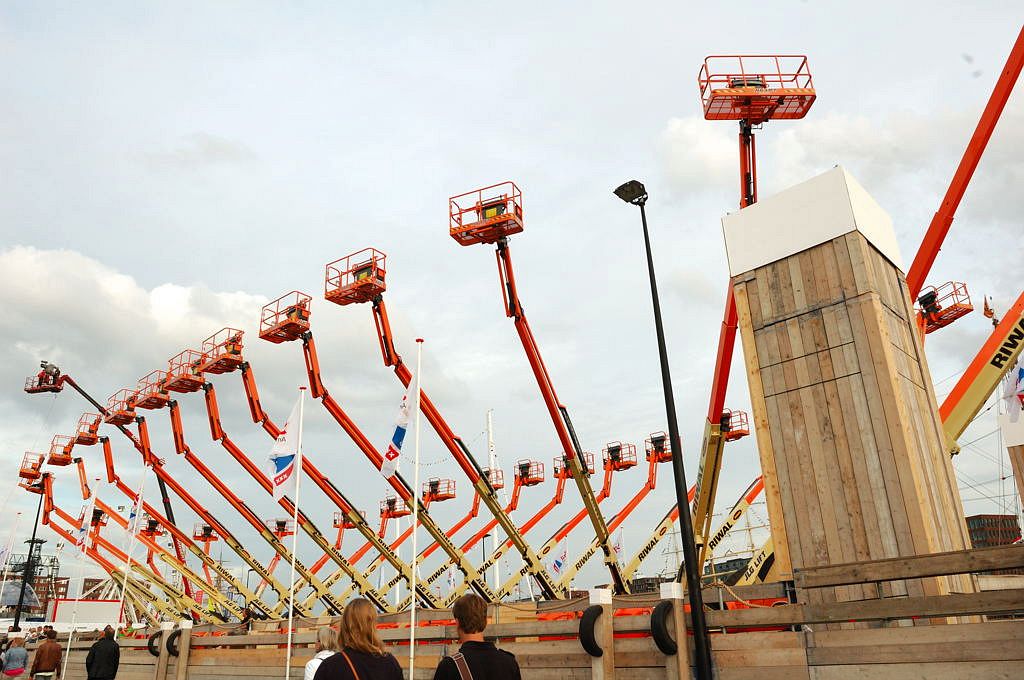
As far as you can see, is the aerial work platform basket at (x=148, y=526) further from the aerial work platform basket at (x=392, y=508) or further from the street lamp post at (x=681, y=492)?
the street lamp post at (x=681, y=492)

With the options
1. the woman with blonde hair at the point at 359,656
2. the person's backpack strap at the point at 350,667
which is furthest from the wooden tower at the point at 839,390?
the person's backpack strap at the point at 350,667

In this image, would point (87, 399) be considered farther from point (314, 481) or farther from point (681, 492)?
point (681, 492)

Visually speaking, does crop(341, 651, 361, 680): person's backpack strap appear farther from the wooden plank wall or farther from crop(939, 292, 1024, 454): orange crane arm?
crop(939, 292, 1024, 454): orange crane arm

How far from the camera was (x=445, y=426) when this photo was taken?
87.1 feet

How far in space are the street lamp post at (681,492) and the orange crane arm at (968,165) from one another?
16.3 ft

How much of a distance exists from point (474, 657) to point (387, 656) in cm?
50

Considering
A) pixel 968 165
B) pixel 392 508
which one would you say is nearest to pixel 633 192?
pixel 968 165

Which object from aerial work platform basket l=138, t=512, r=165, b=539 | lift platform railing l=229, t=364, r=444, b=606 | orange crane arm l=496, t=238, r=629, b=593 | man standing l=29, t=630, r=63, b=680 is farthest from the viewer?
aerial work platform basket l=138, t=512, r=165, b=539

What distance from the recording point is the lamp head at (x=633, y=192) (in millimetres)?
10750

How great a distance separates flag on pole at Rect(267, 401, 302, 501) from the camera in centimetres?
1617

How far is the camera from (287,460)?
1634 centimetres

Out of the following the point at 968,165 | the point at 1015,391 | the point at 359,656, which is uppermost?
the point at 968,165

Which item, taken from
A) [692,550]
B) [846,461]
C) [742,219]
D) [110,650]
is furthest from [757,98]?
[110,650]

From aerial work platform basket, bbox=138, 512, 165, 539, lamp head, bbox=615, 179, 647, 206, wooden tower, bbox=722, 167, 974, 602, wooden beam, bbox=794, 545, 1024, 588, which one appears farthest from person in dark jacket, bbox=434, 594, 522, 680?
aerial work platform basket, bbox=138, 512, 165, 539
